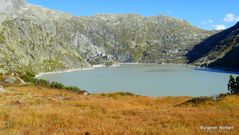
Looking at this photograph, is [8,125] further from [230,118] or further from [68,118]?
[230,118]

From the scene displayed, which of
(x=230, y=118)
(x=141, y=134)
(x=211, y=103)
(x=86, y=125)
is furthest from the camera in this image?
(x=211, y=103)

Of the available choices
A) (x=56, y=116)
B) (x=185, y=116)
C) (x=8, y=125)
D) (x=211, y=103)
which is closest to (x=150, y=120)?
(x=185, y=116)

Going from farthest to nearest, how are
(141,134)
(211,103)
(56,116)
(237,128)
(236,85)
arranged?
(236,85) < (211,103) < (56,116) < (237,128) < (141,134)

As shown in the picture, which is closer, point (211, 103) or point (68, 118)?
point (68, 118)

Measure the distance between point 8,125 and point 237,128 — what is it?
1265 cm

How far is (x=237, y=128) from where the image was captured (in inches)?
736

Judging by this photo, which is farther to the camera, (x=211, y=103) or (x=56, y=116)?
(x=211, y=103)

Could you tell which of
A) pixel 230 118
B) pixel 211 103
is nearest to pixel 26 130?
pixel 230 118

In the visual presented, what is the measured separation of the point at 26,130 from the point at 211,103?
2028 cm

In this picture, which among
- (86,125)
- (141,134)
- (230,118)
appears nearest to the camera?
(141,134)

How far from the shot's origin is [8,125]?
21016 millimetres

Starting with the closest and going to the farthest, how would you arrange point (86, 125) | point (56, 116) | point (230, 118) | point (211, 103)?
1. point (86, 125)
2. point (230, 118)
3. point (56, 116)
4. point (211, 103)

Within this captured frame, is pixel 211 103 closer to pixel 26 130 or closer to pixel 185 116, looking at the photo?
pixel 185 116

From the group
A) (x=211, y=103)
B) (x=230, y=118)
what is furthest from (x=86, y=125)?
(x=211, y=103)
